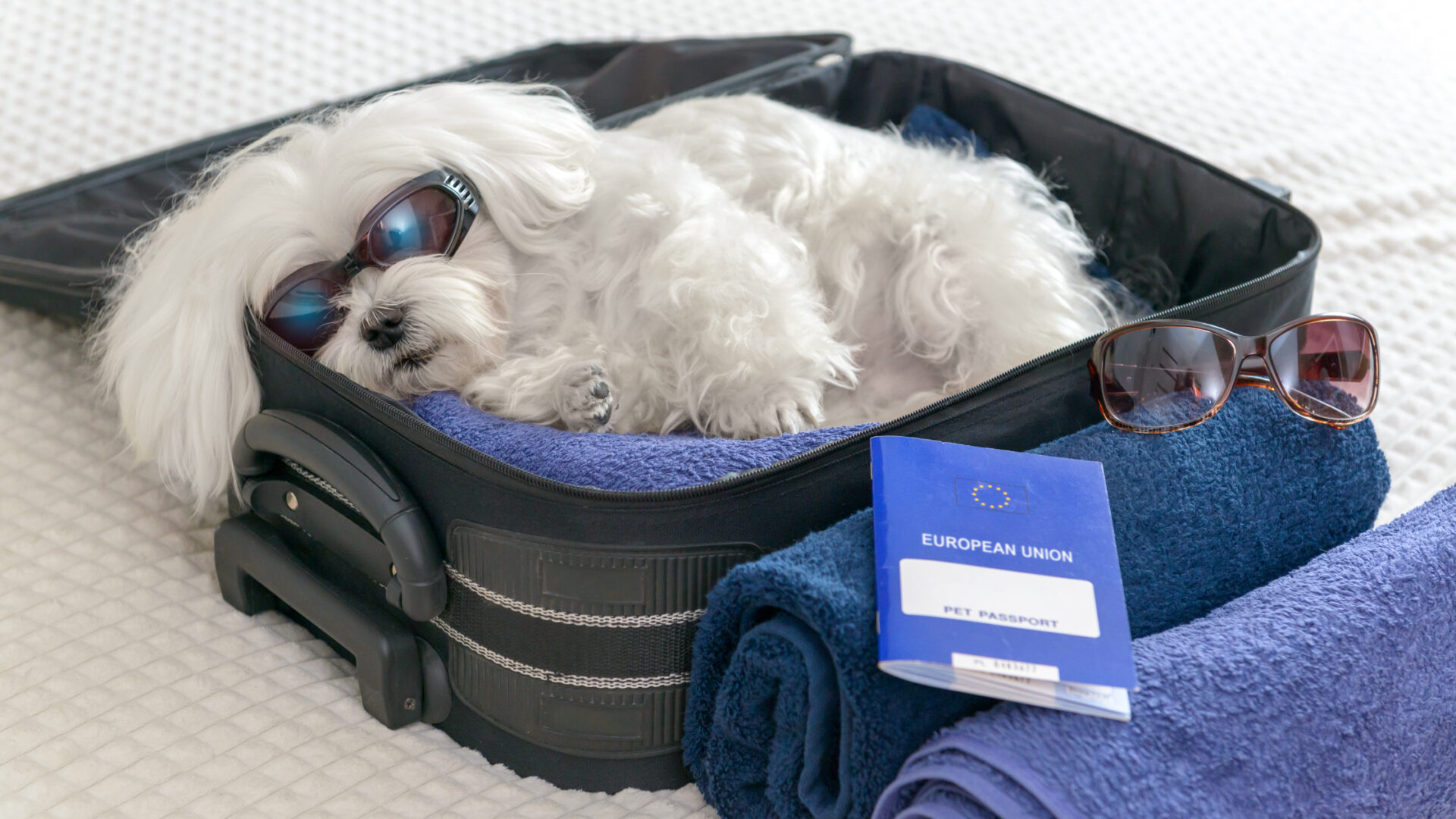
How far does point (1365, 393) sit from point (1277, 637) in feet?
1.36

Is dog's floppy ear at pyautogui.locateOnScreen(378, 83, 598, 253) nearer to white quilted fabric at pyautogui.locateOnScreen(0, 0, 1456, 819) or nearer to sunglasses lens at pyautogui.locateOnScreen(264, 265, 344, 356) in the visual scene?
sunglasses lens at pyautogui.locateOnScreen(264, 265, 344, 356)

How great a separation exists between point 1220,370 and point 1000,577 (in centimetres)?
46

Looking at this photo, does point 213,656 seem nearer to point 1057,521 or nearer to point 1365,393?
point 1057,521

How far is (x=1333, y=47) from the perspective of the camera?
2.86 metres

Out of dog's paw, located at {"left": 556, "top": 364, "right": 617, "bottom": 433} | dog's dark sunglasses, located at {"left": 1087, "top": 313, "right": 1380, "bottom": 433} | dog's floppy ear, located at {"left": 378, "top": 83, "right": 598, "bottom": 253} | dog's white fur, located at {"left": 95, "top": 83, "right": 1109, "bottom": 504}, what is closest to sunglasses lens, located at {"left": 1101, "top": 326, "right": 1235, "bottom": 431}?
dog's dark sunglasses, located at {"left": 1087, "top": 313, "right": 1380, "bottom": 433}

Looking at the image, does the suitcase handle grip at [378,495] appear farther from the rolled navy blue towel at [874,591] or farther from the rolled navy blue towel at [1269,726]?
the rolled navy blue towel at [1269,726]

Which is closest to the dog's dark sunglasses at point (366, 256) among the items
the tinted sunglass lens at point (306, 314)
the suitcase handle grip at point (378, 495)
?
the tinted sunglass lens at point (306, 314)

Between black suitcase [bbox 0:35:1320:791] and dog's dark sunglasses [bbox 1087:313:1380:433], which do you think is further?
dog's dark sunglasses [bbox 1087:313:1380:433]

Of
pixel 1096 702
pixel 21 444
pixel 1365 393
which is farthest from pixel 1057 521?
pixel 21 444

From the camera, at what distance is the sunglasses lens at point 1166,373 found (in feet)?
4.27

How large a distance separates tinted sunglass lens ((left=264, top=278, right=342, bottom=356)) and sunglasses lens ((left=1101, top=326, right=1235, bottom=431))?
920 millimetres

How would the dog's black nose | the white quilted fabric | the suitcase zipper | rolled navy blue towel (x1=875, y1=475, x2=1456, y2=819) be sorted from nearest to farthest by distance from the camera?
rolled navy blue towel (x1=875, y1=475, x2=1456, y2=819) < the suitcase zipper < the white quilted fabric < the dog's black nose

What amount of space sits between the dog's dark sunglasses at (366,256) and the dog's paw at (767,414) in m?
0.42

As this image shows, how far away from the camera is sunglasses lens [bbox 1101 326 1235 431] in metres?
1.30
